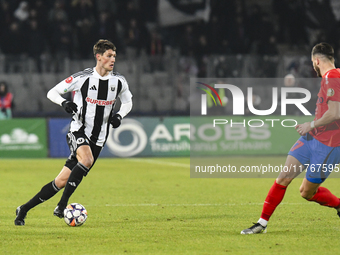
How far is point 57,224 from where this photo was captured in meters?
6.84

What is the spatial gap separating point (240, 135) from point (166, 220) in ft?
33.7

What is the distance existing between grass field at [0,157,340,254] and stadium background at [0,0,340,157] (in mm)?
4960

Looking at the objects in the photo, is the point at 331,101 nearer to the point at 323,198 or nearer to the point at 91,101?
the point at 323,198

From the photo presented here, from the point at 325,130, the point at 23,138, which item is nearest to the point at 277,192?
the point at 325,130

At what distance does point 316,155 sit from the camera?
602cm

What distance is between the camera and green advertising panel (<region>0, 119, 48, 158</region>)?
16547 millimetres

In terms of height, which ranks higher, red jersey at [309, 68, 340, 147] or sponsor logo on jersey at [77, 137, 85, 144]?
red jersey at [309, 68, 340, 147]

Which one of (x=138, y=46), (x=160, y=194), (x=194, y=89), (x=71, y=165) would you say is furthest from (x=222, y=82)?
(x=71, y=165)

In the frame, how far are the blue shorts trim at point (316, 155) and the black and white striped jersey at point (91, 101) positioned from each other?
2.29 metres

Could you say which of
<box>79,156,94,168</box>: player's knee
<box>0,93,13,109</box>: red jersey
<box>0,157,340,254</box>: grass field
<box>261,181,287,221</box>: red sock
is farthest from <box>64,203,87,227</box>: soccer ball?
<box>0,93,13,109</box>: red jersey

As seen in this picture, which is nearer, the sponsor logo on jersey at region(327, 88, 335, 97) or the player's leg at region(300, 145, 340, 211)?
the sponsor logo on jersey at region(327, 88, 335, 97)

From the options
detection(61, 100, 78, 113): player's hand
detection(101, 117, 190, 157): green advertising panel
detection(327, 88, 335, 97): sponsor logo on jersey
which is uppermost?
detection(327, 88, 335, 97): sponsor logo on jersey

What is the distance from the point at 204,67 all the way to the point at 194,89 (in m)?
1.48

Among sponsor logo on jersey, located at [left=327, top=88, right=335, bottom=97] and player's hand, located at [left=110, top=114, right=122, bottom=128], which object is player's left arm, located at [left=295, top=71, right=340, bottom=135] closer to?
sponsor logo on jersey, located at [left=327, top=88, right=335, bottom=97]
